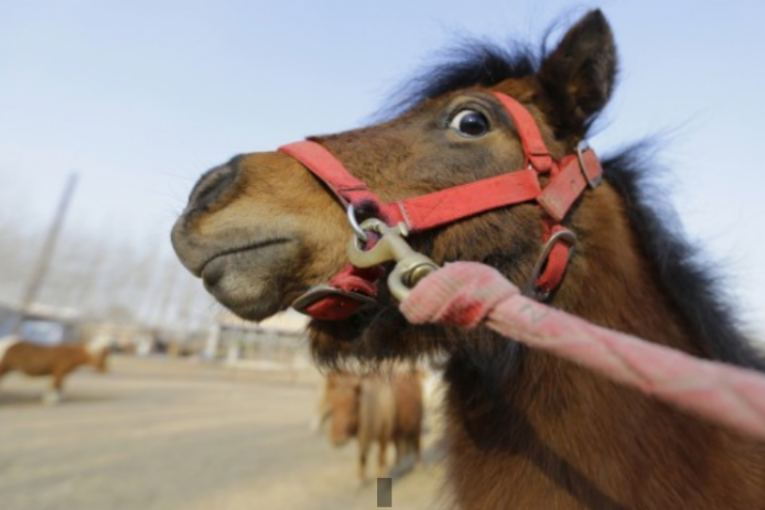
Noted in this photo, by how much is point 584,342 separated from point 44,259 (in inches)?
1355

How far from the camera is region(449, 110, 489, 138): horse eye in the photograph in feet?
7.13

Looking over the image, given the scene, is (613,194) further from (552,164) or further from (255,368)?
(255,368)

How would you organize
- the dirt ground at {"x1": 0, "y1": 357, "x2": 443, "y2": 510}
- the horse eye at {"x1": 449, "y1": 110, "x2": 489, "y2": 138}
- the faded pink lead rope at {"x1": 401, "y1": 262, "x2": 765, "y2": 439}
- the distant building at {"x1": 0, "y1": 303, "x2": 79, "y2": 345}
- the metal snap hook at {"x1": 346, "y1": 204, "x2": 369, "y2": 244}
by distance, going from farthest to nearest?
the distant building at {"x1": 0, "y1": 303, "x2": 79, "y2": 345}
the dirt ground at {"x1": 0, "y1": 357, "x2": 443, "y2": 510}
the horse eye at {"x1": 449, "y1": 110, "x2": 489, "y2": 138}
the metal snap hook at {"x1": 346, "y1": 204, "x2": 369, "y2": 244}
the faded pink lead rope at {"x1": 401, "y1": 262, "x2": 765, "y2": 439}

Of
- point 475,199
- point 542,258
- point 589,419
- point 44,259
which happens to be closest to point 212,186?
point 475,199

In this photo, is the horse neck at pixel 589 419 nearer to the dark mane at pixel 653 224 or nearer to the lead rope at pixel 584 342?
the dark mane at pixel 653 224

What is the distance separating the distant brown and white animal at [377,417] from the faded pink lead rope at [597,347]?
316 inches

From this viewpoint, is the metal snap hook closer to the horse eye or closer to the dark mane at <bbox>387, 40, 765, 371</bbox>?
the horse eye

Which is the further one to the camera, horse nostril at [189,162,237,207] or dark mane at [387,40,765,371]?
dark mane at [387,40,765,371]

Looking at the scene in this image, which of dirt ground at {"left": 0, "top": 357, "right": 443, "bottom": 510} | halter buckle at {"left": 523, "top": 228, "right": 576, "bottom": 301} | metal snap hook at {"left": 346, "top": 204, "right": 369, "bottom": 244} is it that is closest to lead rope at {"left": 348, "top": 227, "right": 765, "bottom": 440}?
metal snap hook at {"left": 346, "top": 204, "right": 369, "bottom": 244}

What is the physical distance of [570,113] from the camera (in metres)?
2.28

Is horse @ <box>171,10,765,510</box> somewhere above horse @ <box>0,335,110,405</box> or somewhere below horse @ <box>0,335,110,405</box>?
below

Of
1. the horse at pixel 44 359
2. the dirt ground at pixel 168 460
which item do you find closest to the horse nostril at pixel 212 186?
the dirt ground at pixel 168 460

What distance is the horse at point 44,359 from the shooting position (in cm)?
1407

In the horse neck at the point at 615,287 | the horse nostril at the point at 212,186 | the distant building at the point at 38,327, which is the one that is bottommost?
the horse neck at the point at 615,287
